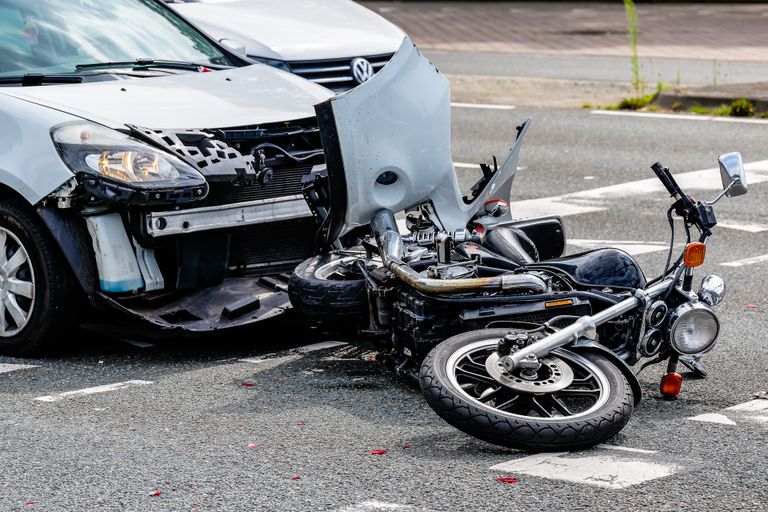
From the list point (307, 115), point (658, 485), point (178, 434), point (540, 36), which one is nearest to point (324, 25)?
point (307, 115)

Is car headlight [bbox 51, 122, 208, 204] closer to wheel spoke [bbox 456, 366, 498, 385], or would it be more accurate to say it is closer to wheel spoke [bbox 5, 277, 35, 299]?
wheel spoke [bbox 5, 277, 35, 299]

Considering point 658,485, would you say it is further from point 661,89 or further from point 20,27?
point 661,89

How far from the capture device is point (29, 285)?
681 centimetres

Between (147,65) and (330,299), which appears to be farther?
(147,65)

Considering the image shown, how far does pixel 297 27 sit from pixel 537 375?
291 inches

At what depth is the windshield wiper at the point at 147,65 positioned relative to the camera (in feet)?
25.1

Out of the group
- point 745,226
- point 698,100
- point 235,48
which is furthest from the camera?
point 698,100

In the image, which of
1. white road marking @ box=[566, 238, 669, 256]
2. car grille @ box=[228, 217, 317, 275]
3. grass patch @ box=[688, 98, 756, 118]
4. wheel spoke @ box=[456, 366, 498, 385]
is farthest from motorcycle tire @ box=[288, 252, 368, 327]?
grass patch @ box=[688, 98, 756, 118]

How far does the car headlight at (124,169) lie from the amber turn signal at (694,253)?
2187 millimetres

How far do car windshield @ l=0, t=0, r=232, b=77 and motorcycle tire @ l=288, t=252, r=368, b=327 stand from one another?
1977mm

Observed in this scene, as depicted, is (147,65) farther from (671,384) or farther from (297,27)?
(297,27)

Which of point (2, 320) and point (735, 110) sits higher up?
point (2, 320)

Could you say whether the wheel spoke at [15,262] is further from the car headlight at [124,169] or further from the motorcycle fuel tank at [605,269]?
the motorcycle fuel tank at [605,269]

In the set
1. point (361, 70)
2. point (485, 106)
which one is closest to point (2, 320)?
point (361, 70)
